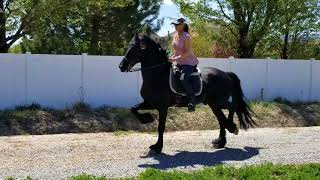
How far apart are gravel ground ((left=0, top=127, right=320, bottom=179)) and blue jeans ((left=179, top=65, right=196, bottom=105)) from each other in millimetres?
1155

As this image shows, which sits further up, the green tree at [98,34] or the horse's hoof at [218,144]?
the green tree at [98,34]

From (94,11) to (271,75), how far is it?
8.27m

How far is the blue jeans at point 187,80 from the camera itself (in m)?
11.3

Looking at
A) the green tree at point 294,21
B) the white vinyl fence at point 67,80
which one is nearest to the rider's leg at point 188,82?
the white vinyl fence at point 67,80

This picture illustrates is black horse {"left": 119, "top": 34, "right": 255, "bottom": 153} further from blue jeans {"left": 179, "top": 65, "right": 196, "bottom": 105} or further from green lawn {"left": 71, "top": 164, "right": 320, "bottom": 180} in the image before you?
green lawn {"left": 71, "top": 164, "right": 320, "bottom": 180}

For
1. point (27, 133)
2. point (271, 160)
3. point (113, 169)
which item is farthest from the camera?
point (27, 133)

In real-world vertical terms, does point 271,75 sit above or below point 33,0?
below

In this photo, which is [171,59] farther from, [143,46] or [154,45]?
[143,46]

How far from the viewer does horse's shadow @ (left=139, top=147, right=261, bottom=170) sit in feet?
33.6

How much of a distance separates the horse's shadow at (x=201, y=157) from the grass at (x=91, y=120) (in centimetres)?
372

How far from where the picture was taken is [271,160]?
1085 cm

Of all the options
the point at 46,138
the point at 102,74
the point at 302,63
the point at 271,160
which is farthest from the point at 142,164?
the point at 302,63

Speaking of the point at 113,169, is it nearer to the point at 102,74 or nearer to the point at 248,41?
the point at 102,74

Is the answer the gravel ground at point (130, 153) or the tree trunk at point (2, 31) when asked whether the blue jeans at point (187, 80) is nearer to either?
the gravel ground at point (130, 153)
